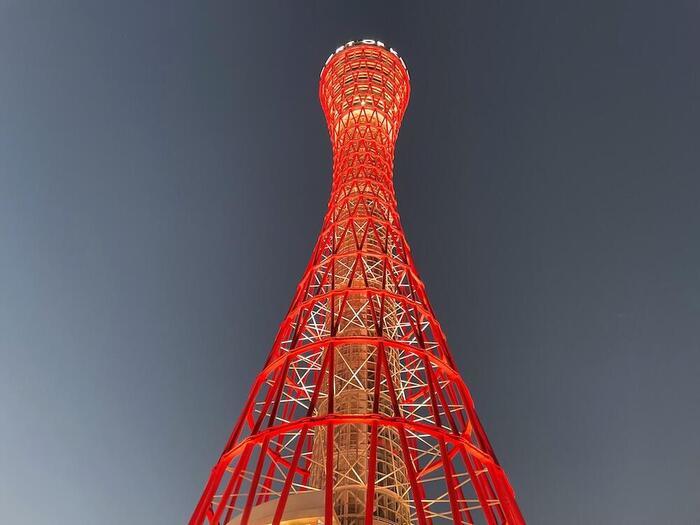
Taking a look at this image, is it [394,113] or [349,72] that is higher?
[349,72]

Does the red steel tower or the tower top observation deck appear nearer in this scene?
the red steel tower

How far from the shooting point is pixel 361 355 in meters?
23.4

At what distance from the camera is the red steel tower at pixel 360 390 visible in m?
15.1

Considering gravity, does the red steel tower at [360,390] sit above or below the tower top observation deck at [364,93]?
below

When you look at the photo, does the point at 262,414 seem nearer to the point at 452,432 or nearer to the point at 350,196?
the point at 452,432

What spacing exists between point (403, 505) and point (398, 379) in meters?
5.28

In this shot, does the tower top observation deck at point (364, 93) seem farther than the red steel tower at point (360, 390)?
Yes

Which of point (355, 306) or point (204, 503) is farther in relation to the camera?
point (355, 306)

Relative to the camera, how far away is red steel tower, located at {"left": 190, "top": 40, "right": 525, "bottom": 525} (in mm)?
15078

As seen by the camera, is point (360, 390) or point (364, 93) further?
point (364, 93)

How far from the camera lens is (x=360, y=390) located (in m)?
21.8

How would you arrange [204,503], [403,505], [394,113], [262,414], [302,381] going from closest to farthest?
[204,503] → [262,414] → [403,505] → [302,381] → [394,113]

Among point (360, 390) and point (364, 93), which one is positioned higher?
point (364, 93)

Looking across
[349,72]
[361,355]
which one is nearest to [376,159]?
[349,72]
